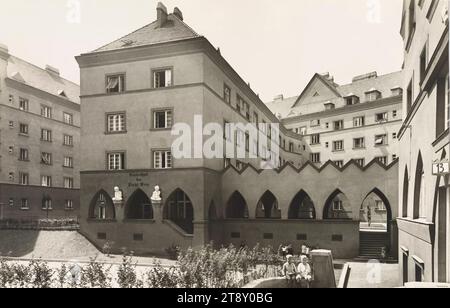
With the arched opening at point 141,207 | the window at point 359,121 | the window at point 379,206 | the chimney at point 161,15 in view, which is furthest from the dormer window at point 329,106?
the arched opening at point 141,207

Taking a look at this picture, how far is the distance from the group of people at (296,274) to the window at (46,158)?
3358 centimetres

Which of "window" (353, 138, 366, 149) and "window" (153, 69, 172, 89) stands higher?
"window" (153, 69, 172, 89)

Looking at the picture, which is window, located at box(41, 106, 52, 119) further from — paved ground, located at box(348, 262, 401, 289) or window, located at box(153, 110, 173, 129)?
paved ground, located at box(348, 262, 401, 289)

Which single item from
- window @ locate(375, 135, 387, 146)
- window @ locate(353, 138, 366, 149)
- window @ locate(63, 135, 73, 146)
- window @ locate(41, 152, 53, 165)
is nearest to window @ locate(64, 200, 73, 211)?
window @ locate(41, 152, 53, 165)

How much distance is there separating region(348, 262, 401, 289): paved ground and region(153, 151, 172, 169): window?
1306cm

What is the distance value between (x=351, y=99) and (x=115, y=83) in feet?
105

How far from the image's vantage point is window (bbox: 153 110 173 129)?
2656cm

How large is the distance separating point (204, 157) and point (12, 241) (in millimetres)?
14549

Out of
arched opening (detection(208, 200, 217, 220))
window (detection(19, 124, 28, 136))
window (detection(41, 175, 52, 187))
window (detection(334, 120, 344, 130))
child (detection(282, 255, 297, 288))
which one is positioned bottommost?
child (detection(282, 255, 297, 288))

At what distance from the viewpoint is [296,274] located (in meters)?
14.0

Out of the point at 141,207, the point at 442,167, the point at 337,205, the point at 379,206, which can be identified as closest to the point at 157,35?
the point at 141,207
